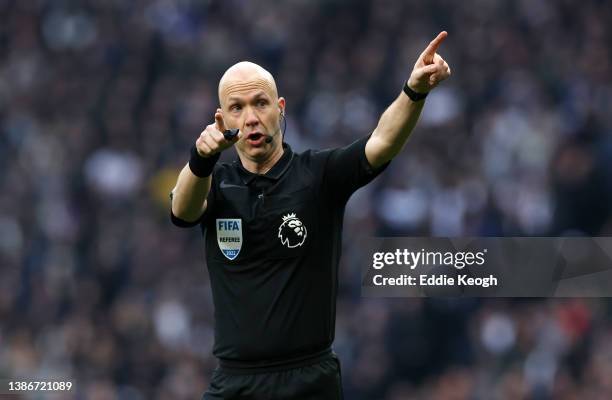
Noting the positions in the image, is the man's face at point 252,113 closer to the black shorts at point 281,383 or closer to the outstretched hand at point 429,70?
the outstretched hand at point 429,70

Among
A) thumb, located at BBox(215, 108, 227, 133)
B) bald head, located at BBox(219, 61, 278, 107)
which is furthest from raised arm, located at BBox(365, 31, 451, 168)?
thumb, located at BBox(215, 108, 227, 133)

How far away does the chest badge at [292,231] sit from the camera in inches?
170

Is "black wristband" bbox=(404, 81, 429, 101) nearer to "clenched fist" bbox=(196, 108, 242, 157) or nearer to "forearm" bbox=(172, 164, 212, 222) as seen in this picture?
"clenched fist" bbox=(196, 108, 242, 157)

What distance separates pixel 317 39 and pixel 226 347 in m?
8.90

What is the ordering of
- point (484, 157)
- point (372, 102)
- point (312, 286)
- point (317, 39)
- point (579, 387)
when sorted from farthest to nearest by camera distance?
1. point (317, 39)
2. point (372, 102)
3. point (484, 157)
4. point (579, 387)
5. point (312, 286)

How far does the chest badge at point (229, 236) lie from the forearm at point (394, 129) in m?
0.53

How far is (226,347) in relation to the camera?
172 inches

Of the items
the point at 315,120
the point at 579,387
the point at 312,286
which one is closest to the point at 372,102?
the point at 315,120

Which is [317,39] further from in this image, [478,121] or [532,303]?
[532,303]

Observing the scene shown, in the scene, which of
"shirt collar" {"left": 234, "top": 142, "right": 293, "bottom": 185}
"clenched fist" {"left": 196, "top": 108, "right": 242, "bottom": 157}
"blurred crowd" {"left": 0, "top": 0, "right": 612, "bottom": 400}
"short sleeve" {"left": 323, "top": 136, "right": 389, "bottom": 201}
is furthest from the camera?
"blurred crowd" {"left": 0, "top": 0, "right": 612, "bottom": 400}

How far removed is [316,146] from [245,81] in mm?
6976

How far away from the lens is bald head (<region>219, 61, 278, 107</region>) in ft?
14.4

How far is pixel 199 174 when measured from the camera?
4.14 meters

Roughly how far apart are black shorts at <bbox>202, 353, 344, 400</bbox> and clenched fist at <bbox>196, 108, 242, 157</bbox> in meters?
0.84
